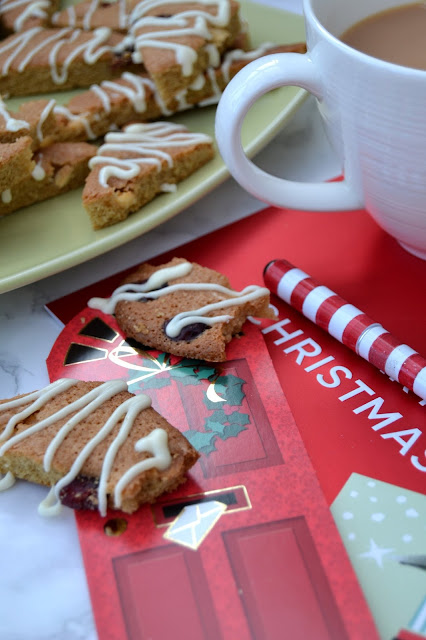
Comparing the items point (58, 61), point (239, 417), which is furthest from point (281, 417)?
point (58, 61)

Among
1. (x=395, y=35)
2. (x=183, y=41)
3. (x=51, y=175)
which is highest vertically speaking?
(x=395, y=35)

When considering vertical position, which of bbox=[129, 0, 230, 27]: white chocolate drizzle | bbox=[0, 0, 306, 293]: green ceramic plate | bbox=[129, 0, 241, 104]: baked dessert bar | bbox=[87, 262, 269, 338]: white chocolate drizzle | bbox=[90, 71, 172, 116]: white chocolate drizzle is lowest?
bbox=[87, 262, 269, 338]: white chocolate drizzle

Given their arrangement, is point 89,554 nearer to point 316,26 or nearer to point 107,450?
point 107,450

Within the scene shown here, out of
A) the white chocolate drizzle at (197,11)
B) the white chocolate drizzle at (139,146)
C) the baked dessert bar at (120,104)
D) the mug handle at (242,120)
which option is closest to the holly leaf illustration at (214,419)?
the mug handle at (242,120)

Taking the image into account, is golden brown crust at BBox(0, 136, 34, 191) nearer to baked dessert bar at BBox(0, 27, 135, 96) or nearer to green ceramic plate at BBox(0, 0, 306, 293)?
green ceramic plate at BBox(0, 0, 306, 293)

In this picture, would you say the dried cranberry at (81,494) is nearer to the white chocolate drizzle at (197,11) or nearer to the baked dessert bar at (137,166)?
the baked dessert bar at (137,166)

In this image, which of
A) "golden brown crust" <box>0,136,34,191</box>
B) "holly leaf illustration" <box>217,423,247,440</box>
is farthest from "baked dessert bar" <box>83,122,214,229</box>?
"holly leaf illustration" <box>217,423,247,440</box>

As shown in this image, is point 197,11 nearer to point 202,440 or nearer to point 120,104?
point 120,104
